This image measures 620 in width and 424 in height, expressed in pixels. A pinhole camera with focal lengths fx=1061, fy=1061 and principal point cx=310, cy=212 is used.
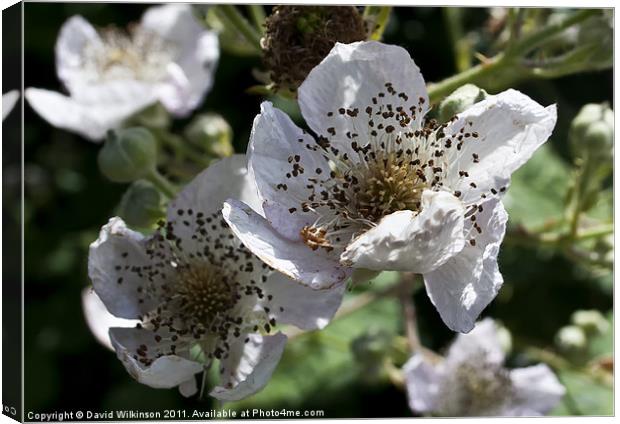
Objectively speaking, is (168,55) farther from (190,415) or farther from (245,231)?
(245,231)

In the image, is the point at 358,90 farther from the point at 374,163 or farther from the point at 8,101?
the point at 8,101

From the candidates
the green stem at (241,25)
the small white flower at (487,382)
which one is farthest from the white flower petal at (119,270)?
the small white flower at (487,382)

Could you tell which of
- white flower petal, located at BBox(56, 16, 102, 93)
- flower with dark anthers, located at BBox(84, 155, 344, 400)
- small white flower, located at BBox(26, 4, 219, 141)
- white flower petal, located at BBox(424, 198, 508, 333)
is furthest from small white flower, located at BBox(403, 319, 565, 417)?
white flower petal, located at BBox(56, 16, 102, 93)

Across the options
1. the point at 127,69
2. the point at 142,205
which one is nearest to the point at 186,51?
the point at 127,69

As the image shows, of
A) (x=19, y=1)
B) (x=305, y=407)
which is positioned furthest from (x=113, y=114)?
(x=305, y=407)

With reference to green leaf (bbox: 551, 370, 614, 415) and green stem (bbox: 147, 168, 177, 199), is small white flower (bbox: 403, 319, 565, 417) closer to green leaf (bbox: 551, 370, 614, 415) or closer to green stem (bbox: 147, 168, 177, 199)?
green leaf (bbox: 551, 370, 614, 415)

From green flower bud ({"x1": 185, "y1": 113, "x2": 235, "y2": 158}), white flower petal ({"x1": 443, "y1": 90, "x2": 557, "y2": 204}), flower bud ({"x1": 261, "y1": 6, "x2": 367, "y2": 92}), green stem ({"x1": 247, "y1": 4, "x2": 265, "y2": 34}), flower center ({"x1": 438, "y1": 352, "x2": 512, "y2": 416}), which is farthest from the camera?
flower center ({"x1": 438, "y1": 352, "x2": 512, "y2": 416})

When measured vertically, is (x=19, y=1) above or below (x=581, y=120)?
above
